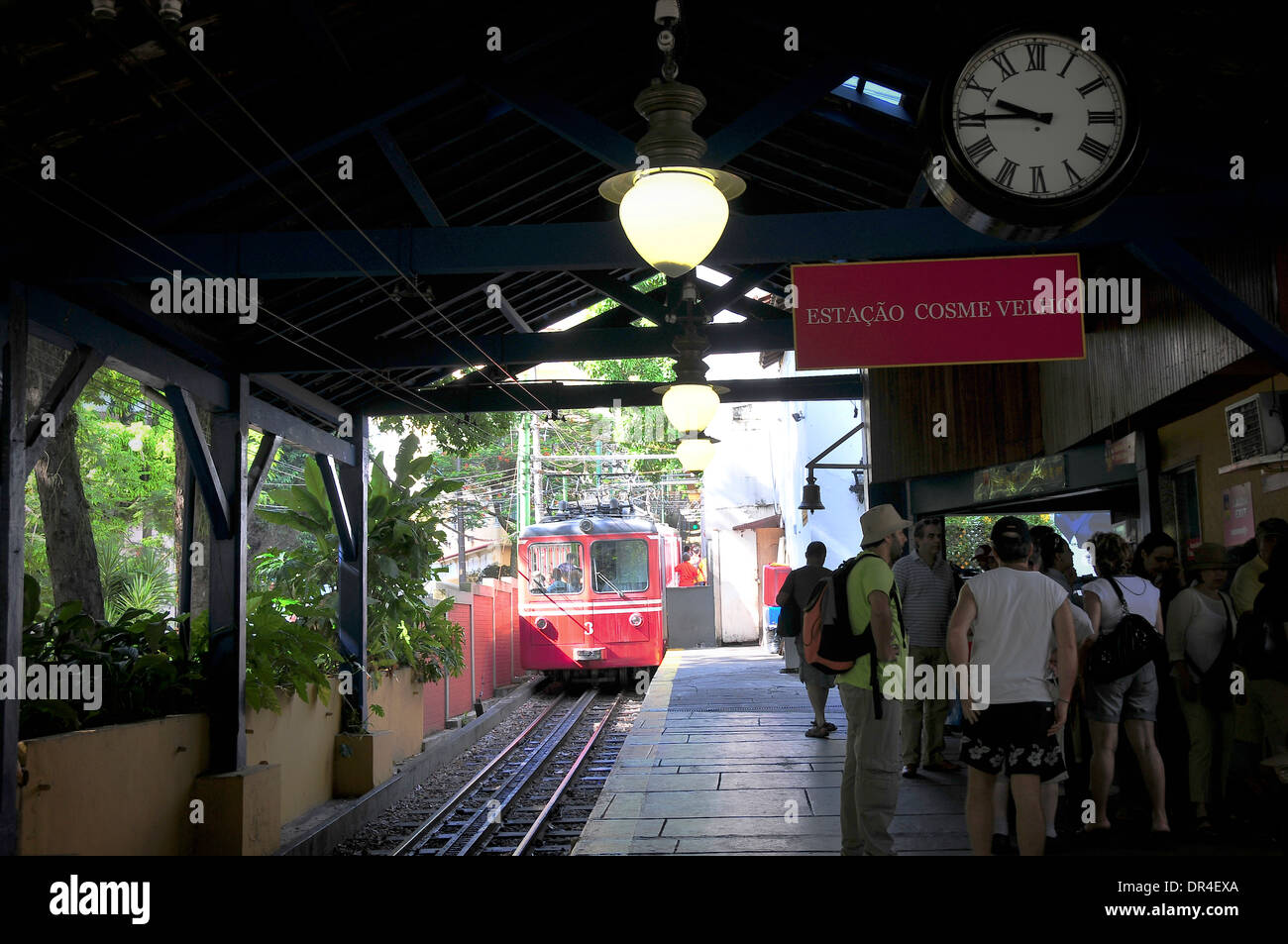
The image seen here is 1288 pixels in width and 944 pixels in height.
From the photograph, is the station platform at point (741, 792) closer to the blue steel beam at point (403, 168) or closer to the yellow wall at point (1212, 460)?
the yellow wall at point (1212, 460)

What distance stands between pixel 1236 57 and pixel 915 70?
1.42 metres

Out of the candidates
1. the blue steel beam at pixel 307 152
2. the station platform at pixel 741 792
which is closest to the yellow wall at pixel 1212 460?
the station platform at pixel 741 792

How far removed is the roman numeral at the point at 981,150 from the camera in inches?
155

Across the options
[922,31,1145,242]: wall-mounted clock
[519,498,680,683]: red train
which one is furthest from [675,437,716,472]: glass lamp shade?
[519,498,680,683]: red train

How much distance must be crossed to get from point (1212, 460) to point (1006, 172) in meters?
3.77

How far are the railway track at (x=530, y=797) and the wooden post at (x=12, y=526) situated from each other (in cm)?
326

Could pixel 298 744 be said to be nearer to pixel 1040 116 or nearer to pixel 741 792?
pixel 741 792

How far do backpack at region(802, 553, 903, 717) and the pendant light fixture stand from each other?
172cm

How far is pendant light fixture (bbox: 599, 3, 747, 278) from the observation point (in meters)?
3.87

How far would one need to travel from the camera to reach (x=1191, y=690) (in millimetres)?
5363

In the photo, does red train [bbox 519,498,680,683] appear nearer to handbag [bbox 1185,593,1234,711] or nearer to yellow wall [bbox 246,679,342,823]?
yellow wall [bbox 246,679,342,823]
